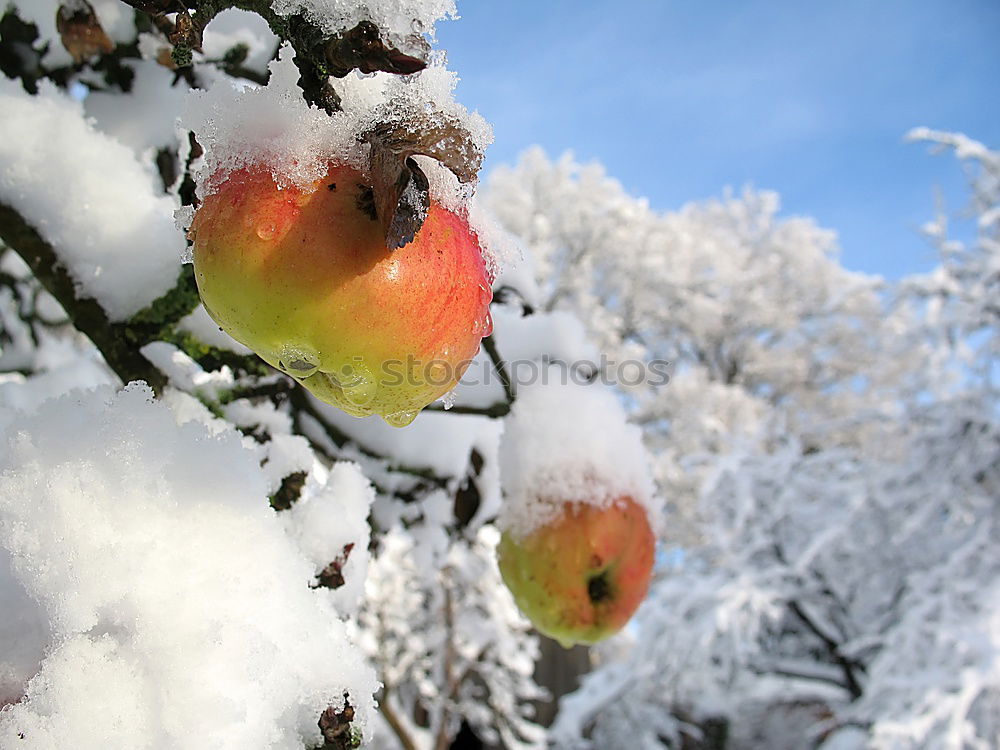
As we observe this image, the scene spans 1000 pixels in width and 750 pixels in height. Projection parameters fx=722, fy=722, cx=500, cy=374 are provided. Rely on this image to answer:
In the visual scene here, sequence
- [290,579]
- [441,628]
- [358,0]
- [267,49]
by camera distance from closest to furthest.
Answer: [358,0] → [290,579] → [267,49] → [441,628]

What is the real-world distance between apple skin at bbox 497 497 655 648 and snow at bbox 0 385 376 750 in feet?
1.77

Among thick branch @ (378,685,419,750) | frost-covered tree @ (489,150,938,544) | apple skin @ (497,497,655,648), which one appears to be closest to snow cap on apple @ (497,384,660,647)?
apple skin @ (497,497,655,648)

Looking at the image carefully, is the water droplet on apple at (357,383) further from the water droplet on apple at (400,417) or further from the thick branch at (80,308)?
the thick branch at (80,308)

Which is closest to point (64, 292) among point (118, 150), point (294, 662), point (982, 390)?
point (118, 150)

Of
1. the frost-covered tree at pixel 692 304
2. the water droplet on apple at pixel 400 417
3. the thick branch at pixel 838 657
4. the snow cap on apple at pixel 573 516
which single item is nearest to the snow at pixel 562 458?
the snow cap on apple at pixel 573 516

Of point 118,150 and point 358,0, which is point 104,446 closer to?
point 358,0

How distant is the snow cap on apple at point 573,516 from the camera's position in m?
1.05

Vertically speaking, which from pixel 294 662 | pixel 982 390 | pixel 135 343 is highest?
pixel 982 390

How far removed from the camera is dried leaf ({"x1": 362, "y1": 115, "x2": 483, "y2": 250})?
1.50ft

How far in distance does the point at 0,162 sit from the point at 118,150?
182 mm

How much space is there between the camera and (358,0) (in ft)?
1.36

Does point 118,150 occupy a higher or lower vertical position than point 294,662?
higher

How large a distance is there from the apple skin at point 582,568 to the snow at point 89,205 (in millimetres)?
605

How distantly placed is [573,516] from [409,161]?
2.28 feet
